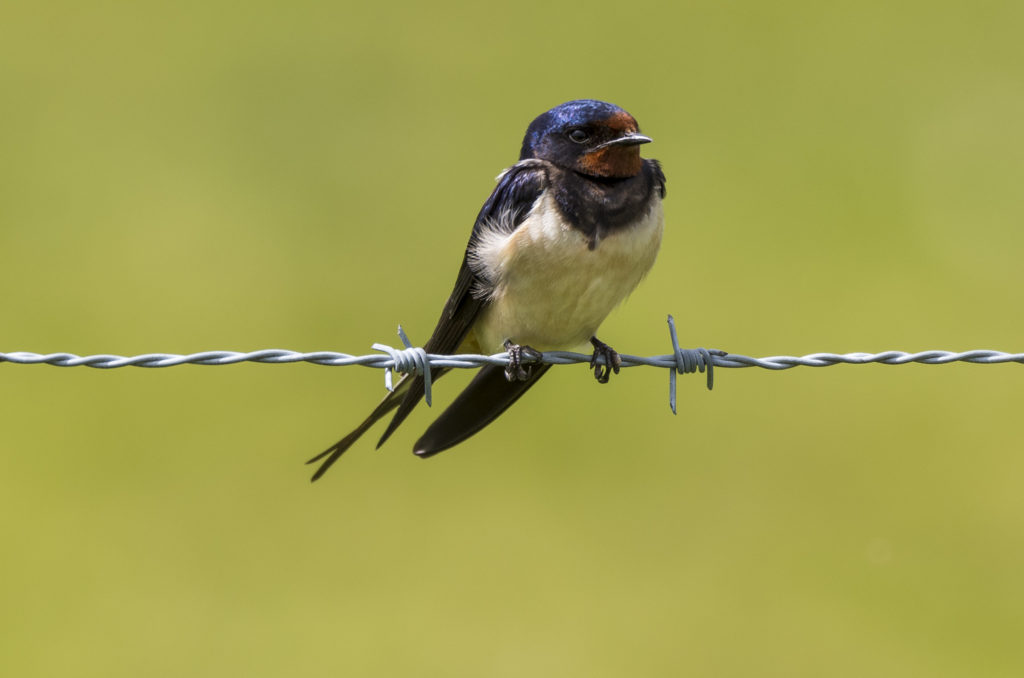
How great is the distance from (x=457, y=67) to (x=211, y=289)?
217 cm

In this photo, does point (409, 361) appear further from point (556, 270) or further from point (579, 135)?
point (579, 135)

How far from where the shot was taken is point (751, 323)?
6141mm

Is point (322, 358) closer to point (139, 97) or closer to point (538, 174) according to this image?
point (538, 174)

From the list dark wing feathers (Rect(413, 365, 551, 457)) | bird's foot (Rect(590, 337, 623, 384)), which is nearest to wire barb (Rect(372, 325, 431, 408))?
dark wing feathers (Rect(413, 365, 551, 457))

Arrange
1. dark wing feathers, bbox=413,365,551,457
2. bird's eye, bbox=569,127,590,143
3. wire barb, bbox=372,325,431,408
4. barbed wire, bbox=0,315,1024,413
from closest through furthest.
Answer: barbed wire, bbox=0,315,1024,413 < wire barb, bbox=372,325,431,408 < bird's eye, bbox=569,127,590,143 < dark wing feathers, bbox=413,365,551,457

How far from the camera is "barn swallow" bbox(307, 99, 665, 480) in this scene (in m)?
3.38

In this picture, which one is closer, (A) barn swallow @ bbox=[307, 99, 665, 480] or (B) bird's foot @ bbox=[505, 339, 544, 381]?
(A) barn swallow @ bbox=[307, 99, 665, 480]

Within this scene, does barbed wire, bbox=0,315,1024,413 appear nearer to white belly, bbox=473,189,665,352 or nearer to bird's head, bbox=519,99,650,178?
white belly, bbox=473,189,665,352

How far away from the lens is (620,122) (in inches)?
136

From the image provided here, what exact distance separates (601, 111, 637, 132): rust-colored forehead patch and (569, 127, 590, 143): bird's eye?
0.06 m

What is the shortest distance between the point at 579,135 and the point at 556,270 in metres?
0.37

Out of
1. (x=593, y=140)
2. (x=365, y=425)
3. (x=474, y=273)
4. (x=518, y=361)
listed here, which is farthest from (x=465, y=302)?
(x=593, y=140)

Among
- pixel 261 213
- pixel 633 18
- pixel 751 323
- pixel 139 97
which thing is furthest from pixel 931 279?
pixel 139 97

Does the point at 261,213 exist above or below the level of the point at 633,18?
below
